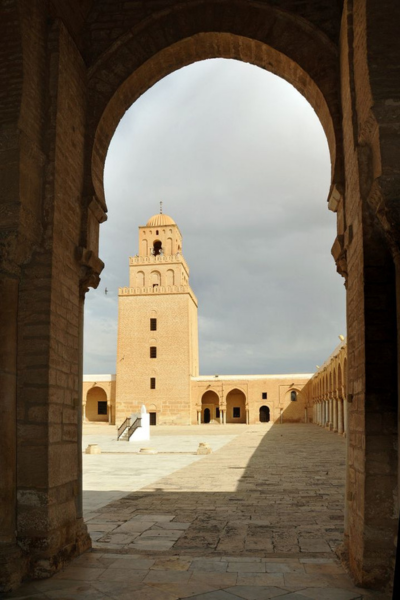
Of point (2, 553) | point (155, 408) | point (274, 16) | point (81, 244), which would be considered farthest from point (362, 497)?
point (155, 408)

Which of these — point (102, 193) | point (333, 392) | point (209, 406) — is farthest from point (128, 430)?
point (209, 406)

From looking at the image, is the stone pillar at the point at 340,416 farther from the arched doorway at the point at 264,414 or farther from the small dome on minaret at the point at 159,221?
the small dome on minaret at the point at 159,221

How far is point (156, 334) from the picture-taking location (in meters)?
47.2

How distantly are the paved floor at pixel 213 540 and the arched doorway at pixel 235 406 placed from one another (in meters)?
39.4

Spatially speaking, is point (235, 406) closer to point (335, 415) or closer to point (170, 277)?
point (170, 277)

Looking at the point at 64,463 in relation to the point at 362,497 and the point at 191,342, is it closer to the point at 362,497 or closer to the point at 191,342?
the point at 362,497

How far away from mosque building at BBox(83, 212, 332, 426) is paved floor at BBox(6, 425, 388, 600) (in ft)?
111

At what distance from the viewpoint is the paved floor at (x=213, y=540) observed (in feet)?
14.7

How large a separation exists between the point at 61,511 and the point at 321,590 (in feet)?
7.32

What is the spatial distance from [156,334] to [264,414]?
11.7m

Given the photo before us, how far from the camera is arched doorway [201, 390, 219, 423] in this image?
170ft

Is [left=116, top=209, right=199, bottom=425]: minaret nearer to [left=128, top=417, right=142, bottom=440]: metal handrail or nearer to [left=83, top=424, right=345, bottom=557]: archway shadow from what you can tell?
[left=128, top=417, right=142, bottom=440]: metal handrail

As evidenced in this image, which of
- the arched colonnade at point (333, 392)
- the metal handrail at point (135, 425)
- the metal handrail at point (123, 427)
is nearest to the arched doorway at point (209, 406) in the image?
the arched colonnade at point (333, 392)

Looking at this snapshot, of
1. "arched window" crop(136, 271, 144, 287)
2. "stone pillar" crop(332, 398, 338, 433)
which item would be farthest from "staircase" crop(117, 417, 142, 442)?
"arched window" crop(136, 271, 144, 287)
